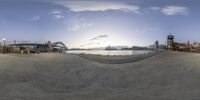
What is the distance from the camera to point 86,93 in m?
32.2

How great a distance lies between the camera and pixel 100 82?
3966 cm

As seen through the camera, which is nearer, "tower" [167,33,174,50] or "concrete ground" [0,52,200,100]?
"concrete ground" [0,52,200,100]

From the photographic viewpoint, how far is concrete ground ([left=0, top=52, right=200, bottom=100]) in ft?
98.0

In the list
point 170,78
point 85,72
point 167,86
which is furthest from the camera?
point 85,72

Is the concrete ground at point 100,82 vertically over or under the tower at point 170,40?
under

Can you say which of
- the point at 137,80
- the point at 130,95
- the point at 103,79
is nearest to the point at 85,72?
the point at 103,79

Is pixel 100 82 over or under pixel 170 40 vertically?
under

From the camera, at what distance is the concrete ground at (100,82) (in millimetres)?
29875

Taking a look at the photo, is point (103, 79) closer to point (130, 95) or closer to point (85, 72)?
point (85, 72)

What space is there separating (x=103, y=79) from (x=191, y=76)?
32.6ft

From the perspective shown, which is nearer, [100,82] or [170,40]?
[100,82]

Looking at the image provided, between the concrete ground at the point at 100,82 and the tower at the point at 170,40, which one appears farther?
the tower at the point at 170,40

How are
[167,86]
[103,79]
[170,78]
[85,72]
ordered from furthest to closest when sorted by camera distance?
[85,72] → [103,79] → [170,78] → [167,86]

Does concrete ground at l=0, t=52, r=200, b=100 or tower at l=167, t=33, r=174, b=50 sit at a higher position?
tower at l=167, t=33, r=174, b=50
